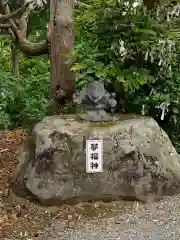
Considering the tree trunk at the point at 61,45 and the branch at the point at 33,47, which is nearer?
the tree trunk at the point at 61,45

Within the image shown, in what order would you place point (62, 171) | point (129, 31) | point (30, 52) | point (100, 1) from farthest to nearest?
point (30, 52) → point (100, 1) → point (129, 31) → point (62, 171)

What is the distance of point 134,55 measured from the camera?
4828mm

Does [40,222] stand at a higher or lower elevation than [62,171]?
lower

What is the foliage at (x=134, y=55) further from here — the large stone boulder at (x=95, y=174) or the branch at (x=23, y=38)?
the branch at (x=23, y=38)

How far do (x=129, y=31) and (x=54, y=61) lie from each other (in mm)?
1240

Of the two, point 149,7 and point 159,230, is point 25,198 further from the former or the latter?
point 149,7

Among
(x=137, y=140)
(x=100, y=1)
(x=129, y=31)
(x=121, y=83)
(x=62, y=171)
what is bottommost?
(x=62, y=171)

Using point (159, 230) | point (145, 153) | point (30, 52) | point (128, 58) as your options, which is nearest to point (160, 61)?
point (128, 58)

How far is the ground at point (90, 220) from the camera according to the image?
370 centimetres

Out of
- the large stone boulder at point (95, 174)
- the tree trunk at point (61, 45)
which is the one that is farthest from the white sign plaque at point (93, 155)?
the tree trunk at point (61, 45)

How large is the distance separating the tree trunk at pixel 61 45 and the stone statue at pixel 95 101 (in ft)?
3.43

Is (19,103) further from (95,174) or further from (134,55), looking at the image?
(95,174)

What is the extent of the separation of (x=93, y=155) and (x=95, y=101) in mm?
565

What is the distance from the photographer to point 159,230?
12.3ft
